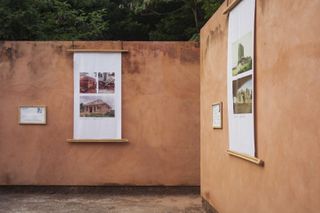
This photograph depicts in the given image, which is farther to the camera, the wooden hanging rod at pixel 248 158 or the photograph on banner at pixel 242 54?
the photograph on banner at pixel 242 54

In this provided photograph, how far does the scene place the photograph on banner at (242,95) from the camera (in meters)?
5.67

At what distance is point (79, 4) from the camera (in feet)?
70.8

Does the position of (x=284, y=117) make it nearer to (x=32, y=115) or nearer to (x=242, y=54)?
(x=242, y=54)

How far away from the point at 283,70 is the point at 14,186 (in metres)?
7.44

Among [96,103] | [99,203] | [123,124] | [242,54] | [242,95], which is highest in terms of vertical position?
[242,54]

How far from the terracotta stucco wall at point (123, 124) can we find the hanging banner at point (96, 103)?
149 millimetres

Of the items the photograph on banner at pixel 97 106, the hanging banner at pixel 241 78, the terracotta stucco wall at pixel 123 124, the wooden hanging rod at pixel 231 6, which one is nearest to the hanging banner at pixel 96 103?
the photograph on banner at pixel 97 106

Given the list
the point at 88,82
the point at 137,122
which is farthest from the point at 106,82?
the point at 137,122

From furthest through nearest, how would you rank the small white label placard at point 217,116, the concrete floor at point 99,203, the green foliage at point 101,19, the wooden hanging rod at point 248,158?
the green foliage at point 101,19, the concrete floor at point 99,203, the small white label placard at point 217,116, the wooden hanging rod at point 248,158

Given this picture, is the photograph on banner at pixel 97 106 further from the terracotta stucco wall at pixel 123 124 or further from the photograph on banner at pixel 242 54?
the photograph on banner at pixel 242 54

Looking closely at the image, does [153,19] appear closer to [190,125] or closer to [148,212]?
[190,125]

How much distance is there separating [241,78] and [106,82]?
4957 millimetres

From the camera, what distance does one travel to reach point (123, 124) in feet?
34.8

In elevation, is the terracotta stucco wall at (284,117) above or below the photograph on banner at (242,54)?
below
